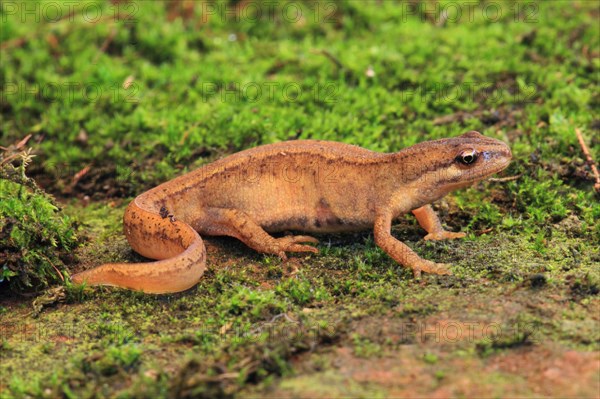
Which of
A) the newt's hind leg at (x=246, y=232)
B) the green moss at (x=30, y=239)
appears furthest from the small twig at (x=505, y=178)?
the green moss at (x=30, y=239)

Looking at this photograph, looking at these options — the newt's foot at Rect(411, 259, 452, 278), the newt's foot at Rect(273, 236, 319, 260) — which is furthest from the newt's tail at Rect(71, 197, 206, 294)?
the newt's foot at Rect(411, 259, 452, 278)

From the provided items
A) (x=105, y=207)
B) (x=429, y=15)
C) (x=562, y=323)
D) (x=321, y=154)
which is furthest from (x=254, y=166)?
(x=429, y=15)

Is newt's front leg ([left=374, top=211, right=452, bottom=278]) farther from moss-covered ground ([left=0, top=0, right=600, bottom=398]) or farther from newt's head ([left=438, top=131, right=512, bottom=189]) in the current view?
newt's head ([left=438, top=131, right=512, bottom=189])

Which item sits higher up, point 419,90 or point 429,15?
point 429,15

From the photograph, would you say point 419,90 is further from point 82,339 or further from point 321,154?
point 82,339

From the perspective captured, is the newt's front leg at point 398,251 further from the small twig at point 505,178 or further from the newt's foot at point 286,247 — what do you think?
the small twig at point 505,178

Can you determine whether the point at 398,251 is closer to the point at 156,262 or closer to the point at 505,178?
the point at 505,178
